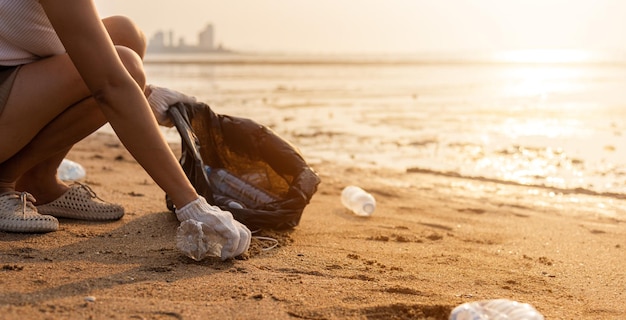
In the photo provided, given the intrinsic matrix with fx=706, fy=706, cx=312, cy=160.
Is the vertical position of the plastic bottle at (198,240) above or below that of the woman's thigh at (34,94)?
below

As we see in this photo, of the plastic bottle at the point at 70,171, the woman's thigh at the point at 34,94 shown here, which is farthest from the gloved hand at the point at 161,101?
the plastic bottle at the point at 70,171

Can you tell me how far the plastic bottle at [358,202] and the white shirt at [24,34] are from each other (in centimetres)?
210

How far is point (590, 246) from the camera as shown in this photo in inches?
146

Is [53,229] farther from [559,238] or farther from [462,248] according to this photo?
[559,238]

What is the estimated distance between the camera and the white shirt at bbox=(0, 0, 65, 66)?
9.20 feet

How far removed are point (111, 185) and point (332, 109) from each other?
6.91 meters

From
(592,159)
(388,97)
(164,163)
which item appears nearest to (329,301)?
(164,163)

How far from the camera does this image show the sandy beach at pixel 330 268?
2.32 m

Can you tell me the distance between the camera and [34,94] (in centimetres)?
292

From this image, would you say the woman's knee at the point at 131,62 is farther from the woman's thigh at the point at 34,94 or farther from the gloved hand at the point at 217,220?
the gloved hand at the point at 217,220

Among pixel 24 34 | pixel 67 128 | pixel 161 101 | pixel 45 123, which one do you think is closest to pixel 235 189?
pixel 161 101

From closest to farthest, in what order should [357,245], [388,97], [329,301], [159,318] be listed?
1. [159,318]
2. [329,301]
3. [357,245]
4. [388,97]

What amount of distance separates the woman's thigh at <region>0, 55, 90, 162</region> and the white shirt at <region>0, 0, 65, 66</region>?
0.04 meters

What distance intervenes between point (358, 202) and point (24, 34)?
2279 mm
